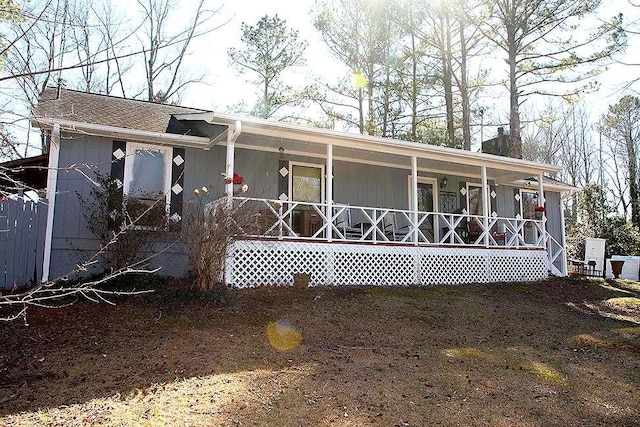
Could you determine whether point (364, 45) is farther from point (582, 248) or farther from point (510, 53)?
point (582, 248)

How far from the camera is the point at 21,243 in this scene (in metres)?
7.81

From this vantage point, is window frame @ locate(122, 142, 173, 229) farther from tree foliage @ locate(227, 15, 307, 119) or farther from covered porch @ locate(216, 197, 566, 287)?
tree foliage @ locate(227, 15, 307, 119)

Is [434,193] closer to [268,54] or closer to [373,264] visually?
[373,264]

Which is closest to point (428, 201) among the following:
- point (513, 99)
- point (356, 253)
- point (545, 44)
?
point (356, 253)

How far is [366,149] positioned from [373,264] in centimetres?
237

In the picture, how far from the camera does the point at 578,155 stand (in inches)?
1148

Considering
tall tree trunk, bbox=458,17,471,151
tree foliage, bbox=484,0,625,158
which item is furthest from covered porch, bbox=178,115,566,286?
tall tree trunk, bbox=458,17,471,151

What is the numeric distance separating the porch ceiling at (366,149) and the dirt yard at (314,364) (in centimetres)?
290

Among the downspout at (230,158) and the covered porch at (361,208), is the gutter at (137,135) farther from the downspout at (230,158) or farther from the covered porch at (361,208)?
the downspout at (230,158)

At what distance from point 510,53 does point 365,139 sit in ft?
28.3

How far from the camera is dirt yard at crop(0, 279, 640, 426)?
154 inches

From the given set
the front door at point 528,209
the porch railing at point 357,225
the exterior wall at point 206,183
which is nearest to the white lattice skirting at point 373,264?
the porch railing at point 357,225

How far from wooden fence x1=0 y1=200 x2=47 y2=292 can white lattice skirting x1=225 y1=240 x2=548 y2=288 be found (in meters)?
3.17

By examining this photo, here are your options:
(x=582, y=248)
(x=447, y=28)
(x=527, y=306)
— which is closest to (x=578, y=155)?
(x=582, y=248)
